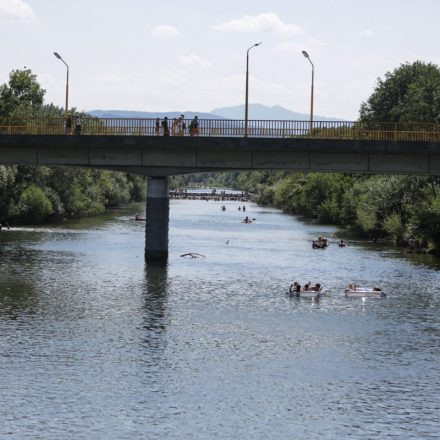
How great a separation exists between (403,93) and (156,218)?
110826mm

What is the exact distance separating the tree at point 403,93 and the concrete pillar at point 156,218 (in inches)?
3117

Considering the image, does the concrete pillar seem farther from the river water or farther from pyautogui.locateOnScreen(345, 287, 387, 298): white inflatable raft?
pyautogui.locateOnScreen(345, 287, 387, 298): white inflatable raft

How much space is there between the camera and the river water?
3878 centimetres

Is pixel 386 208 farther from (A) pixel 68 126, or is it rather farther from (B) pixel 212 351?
(B) pixel 212 351

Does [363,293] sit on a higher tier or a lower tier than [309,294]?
higher

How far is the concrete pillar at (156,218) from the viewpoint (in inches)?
3430

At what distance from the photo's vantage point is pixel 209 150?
84750mm

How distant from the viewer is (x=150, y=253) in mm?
88250

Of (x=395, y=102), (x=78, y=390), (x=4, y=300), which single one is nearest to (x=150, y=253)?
(x=4, y=300)

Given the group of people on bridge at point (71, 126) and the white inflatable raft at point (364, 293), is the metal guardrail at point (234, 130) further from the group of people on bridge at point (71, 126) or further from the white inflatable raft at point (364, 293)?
the white inflatable raft at point (364, 293)

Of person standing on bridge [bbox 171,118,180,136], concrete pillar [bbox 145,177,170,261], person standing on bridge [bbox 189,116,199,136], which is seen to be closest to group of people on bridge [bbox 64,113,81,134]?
concrete pillar [bbox 145,177,170,261]

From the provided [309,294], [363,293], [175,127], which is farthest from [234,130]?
[363,293]

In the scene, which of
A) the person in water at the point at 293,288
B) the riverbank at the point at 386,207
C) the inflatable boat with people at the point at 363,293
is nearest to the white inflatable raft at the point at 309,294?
the person in water at the point at 293,288

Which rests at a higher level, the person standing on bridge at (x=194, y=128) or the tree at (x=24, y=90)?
the tree at (x=24, y=90)
